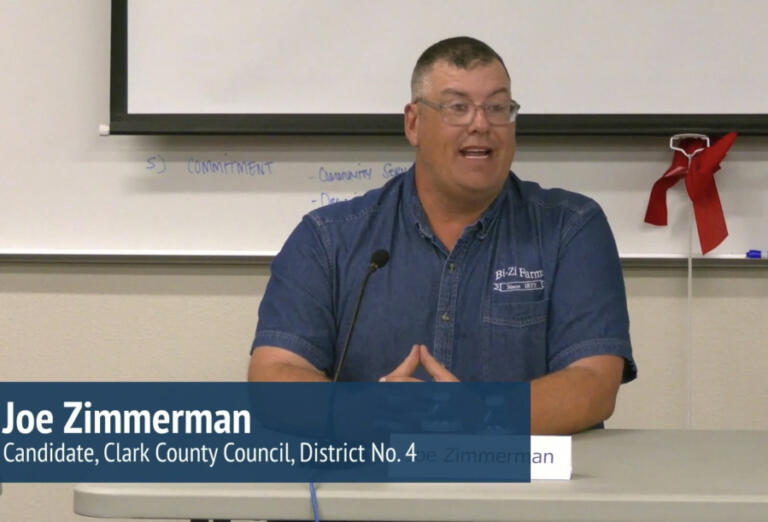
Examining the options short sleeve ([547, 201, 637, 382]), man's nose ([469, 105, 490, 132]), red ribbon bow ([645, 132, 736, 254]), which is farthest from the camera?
red ribbon bow ([645, 132, 736, 254])

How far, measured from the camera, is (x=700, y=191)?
8.99 feet

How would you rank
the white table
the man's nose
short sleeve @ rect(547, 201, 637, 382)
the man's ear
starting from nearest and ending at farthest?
the white table
short sleeve @ rect(547, 201, 637, 382)
the man's nose
the man's ear

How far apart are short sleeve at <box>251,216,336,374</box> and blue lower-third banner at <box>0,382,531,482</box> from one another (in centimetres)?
14

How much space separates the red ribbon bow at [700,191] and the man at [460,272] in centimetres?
65

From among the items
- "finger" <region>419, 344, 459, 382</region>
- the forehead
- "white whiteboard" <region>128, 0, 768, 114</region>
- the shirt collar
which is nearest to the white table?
"finger" <region>419, 344, 459, 382</region>

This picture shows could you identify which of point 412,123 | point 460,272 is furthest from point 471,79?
point 460,272

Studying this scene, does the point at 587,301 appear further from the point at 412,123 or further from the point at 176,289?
the point at 176,289

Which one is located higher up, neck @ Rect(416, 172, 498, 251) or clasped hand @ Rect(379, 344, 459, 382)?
neck @ Rect(416, 172, 498, 251)

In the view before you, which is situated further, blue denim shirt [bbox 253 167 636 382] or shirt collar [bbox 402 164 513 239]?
shirt collar [bbox 402 164 513 239]

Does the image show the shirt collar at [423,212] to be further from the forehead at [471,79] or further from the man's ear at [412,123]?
the forehead at [471,79]

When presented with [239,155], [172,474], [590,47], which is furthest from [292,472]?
[590,47]

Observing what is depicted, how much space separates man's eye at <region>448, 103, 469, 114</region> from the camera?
6.94ft

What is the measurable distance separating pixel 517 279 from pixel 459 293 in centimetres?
11

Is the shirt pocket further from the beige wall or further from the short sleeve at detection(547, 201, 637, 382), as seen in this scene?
the beige wall
